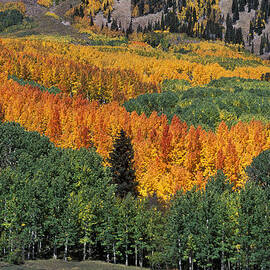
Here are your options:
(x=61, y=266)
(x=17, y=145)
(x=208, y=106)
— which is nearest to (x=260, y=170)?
(x=61, y=266)

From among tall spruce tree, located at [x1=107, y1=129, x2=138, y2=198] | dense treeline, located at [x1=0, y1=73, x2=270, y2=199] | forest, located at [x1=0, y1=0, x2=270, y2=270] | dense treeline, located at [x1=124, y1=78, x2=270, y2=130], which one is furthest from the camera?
dense treeline, located at [x1=124, y1=78, x2=270, y2=130]

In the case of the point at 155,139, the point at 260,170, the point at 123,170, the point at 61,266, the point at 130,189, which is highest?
the point at 155,139

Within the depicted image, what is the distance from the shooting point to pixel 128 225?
7288 cm

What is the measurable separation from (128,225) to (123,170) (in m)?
20.9

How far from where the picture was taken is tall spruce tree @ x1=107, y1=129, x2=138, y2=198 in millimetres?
91312

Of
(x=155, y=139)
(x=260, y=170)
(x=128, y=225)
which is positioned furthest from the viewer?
(x=155, y=139)

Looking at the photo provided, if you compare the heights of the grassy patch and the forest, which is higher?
the forest

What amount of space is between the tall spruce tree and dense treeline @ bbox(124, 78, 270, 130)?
164ft

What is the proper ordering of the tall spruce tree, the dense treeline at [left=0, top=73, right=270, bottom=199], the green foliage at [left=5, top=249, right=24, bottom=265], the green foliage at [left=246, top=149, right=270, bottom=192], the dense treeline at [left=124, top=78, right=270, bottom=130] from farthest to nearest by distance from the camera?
1. the dense treeline at [left=124, top=78, right=270, bottom=130]
2. the dense treeline at [left=0, top=73, right=270, bottom=199]
3. the tall spruce tree
4. the green foliage at [left=246, top=149, right=270, bottom=192]
5. the green foliage at [left=5, top=249, right=24, bottom=265]

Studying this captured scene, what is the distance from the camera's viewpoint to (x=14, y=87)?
16075 centimetres

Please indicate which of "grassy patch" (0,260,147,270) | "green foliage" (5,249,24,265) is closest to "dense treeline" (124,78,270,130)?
"grassy patch" (0,260,147,270)

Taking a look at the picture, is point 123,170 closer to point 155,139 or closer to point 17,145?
point 17,145

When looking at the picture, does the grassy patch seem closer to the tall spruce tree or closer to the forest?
the forest

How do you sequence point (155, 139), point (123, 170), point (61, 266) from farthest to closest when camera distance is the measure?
point (155, 139) → point (123, 170) → point (61, 266)
